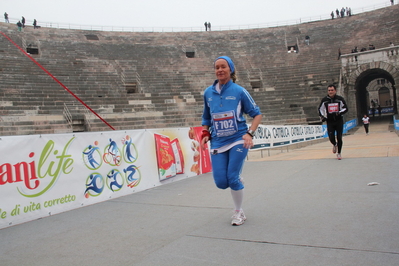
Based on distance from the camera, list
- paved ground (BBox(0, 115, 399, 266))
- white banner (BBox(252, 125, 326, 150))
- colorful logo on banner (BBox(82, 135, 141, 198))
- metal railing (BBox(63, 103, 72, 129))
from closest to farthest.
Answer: paved ground (BBox(0, 115, 399, 266)), colorful logo on banner (BBox(82, 135, 141, 198)), white banner (BBox(252, 125, 326, 150)), metal railing (BBox(63, 103, 72, 129))

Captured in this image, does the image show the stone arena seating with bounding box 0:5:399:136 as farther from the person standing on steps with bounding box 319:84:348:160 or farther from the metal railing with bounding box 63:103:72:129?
the person standing on steps with bounding box 319:84:348:160

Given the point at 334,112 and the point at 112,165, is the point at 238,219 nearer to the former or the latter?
the point at 112,165

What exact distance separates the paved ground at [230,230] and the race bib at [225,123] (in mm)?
1030

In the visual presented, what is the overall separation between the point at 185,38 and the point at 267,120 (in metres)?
16.1

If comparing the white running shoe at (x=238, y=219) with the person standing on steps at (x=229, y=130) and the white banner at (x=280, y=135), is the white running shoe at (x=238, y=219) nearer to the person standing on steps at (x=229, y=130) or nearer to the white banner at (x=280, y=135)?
the person standing on steps at (x=229, y=130)

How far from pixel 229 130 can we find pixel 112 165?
2.95 meters

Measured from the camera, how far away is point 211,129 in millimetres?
4062

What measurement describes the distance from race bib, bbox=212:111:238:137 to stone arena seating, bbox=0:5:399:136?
1611 cm

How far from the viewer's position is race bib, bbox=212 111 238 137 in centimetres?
372

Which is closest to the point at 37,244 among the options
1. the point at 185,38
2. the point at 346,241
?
the point at 346,241

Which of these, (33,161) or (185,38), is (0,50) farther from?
(33,161)

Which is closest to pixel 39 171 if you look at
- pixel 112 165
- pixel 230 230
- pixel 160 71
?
pixel 112 165

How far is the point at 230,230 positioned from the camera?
11.1 ft

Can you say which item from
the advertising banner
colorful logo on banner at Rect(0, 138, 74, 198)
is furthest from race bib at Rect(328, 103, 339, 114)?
colorful logo on banner at Rect(0, 138, 74, 198)
